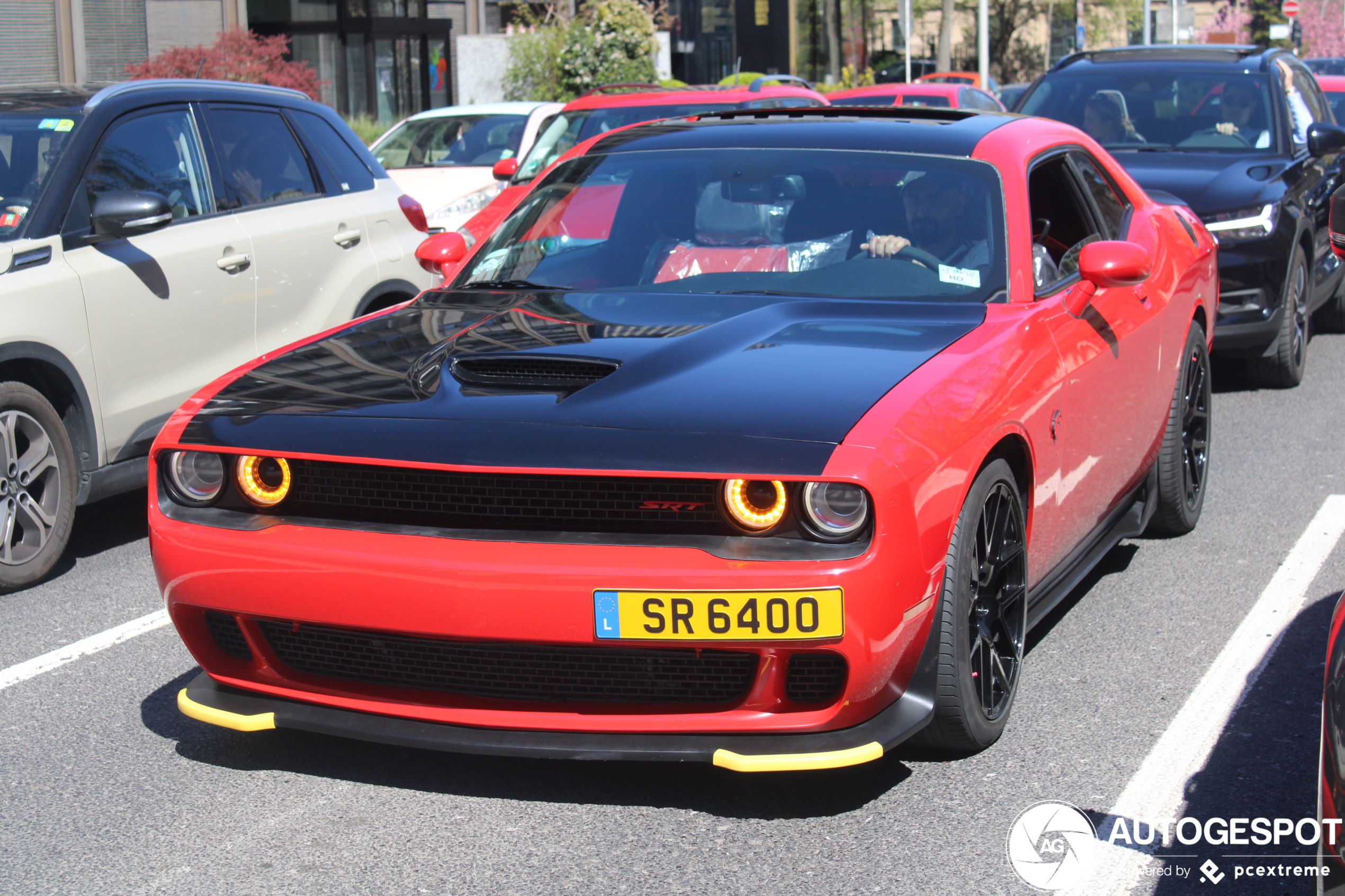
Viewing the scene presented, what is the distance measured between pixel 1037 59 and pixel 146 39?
53.6m

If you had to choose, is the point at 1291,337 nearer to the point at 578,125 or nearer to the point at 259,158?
the point at 578,125

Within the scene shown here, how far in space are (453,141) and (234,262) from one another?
25.7 ft

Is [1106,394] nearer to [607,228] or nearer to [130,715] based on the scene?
[607,228]

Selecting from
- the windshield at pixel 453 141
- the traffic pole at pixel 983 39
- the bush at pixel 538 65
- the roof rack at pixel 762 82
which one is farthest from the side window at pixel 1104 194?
the traffic pole at pixel 983 39

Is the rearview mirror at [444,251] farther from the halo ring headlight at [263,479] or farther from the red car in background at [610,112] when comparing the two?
the red car in background at [610,112]

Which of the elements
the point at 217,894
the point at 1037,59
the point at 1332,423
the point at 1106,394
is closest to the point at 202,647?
the point at 217,894

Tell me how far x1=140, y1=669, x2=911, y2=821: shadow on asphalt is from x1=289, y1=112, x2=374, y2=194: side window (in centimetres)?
385

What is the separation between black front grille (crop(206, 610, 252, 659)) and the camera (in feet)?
→ 11.7

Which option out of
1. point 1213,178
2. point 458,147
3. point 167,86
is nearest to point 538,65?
point 458,147

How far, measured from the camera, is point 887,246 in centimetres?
434

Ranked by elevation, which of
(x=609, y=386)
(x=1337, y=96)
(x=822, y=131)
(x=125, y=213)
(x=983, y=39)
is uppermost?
(x=983, y=39)

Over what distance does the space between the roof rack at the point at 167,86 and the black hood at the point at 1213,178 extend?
15.4 ft

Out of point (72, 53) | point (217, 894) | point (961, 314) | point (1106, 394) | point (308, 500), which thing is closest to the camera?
point (217, 894)

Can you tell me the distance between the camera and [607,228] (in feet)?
15.4
